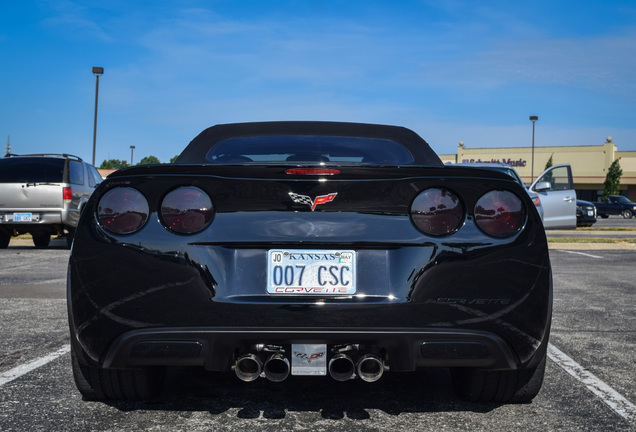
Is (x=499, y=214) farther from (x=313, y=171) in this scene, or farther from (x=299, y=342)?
(x=299, y=342)

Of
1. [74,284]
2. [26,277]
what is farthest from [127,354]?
[26,277]

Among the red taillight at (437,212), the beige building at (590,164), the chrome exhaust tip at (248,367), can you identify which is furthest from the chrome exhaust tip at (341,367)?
the beige building at (590,164)

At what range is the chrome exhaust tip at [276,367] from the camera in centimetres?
272

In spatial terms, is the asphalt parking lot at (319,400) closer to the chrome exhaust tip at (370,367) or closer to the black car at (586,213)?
the chrome exhaust tip at (370,367)

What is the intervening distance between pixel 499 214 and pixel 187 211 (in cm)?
130

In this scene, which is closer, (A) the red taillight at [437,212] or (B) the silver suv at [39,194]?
(A) the red taillight at [437,212]

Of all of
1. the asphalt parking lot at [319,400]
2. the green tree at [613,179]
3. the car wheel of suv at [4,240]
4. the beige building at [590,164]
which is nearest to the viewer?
the asphalt parking lot at [319,400]

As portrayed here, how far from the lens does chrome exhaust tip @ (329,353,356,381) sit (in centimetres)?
271

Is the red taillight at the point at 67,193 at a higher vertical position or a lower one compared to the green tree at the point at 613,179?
lower

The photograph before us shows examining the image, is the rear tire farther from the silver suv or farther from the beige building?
the beige building

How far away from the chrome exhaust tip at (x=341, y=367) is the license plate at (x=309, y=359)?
4 cm

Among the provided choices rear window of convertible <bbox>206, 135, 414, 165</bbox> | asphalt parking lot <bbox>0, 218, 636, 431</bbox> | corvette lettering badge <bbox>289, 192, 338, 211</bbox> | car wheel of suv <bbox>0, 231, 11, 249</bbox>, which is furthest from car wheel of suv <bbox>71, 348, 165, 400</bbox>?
car wheel of suv <bbox>0, 231, 11, 249</bbox>

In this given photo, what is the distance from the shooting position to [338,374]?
2.71 metres

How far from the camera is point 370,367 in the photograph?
277cm
